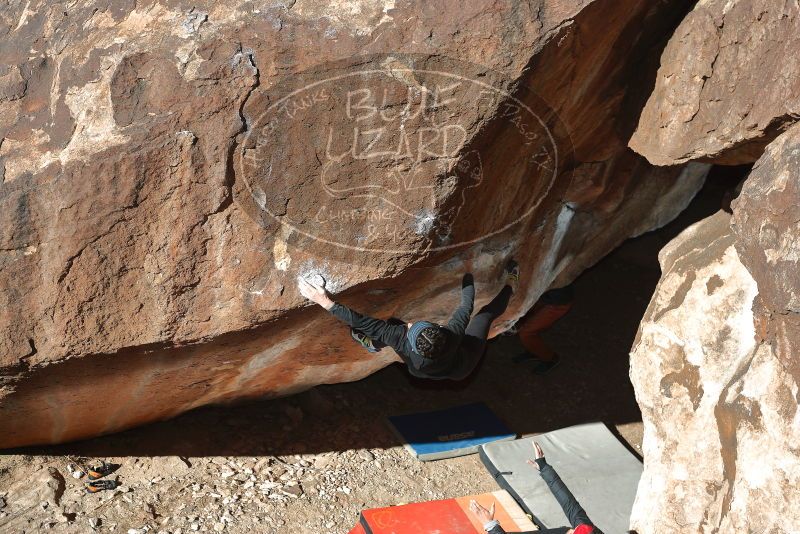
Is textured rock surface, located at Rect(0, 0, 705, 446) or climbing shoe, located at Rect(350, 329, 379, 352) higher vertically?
textured rock surface, located at Rect(0, 0, 705, 446)

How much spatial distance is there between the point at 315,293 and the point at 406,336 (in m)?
0.47

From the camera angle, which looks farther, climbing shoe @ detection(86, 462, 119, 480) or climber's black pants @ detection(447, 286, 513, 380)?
climbing shoe @ detection(86, 462, 119, 480)

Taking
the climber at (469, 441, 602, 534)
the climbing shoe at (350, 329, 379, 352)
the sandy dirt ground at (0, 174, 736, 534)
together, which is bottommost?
the sandy dirt ground at (0, 174, 736, 534)

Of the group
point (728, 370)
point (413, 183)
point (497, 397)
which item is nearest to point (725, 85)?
point (728, 370)

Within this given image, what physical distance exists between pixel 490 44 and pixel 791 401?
5.71ft

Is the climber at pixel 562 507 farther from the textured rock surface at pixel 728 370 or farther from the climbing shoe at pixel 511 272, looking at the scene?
the climbing shoe at pixel 511 272

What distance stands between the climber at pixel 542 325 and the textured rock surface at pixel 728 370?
4.21 ft

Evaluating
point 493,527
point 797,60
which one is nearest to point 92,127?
point 493,527

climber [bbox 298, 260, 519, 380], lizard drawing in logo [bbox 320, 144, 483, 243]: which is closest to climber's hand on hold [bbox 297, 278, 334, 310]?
climber [bbox 298, 260, 519, 380]

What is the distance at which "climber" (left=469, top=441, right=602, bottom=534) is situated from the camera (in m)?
3.37

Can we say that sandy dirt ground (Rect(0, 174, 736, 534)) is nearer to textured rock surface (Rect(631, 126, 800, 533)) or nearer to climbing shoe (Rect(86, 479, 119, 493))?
climbing shoe (Rect(86, 479, 119, 493))

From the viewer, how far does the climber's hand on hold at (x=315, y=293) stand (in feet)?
10.5

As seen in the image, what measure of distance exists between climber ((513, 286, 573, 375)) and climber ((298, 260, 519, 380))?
49.1 inches

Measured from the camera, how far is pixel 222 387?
13.1ft
